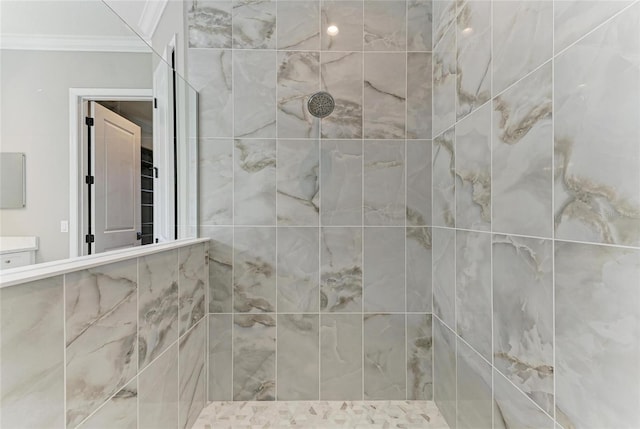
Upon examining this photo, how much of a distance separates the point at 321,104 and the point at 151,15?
1153 mm

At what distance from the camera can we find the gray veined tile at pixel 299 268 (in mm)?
1692

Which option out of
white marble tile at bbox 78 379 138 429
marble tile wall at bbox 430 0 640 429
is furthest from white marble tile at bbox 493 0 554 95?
white marble tile at bbox 78 379 138 429

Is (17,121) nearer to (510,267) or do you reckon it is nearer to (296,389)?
(510,267)

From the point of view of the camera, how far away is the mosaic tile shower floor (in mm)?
1495

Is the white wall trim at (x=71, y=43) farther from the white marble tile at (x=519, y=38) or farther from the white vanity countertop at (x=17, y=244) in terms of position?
the white marble tile at (x=519, y=38)

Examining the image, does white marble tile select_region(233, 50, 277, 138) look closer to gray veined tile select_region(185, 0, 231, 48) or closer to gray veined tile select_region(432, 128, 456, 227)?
gray veined tile select_region(185, 0, 231, 48)

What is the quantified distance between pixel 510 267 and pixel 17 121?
132 cm

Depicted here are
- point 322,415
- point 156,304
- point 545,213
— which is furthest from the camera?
point 322,415

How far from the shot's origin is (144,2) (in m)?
1.93

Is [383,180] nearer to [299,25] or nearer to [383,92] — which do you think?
[383,92]

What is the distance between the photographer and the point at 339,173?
66.7 inches

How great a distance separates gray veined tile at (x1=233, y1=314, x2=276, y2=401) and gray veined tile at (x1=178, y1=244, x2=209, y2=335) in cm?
23

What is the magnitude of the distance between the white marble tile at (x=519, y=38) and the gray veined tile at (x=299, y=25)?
89 centimetres

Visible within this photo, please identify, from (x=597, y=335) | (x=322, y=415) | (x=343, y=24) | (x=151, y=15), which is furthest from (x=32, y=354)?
(x=151, y=15)
